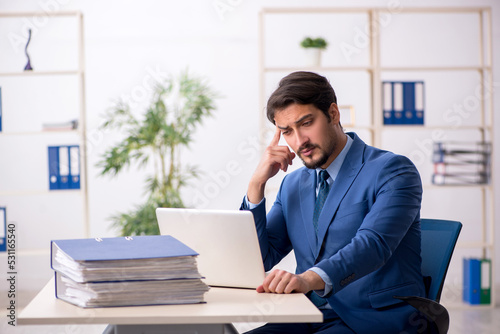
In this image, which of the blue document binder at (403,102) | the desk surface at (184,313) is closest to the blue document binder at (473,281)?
the blue document binder at (403,102)

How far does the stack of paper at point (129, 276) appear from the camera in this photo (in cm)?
133

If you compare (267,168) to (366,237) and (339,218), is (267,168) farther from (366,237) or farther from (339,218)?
(366,237)

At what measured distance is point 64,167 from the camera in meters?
4.25

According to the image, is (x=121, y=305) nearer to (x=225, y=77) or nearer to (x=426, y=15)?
(x=225, y=77)

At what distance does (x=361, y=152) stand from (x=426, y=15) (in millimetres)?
3836

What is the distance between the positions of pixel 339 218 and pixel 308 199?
0.17 metres

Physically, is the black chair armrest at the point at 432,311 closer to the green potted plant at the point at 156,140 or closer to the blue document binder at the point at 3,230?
the green potted plant at the point at 156,140

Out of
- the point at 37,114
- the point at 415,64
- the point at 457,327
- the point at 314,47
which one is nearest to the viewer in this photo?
the point at 457,327

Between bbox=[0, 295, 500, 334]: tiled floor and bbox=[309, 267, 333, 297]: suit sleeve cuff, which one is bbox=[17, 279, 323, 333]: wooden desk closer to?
bbox=[309, 267, 333, 297]: suit sleeve cuff

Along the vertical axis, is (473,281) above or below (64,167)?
below

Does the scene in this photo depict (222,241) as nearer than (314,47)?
Yes

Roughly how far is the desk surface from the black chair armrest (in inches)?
15.1

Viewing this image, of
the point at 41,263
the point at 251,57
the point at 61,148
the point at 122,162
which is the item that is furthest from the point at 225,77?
the point at 41,263

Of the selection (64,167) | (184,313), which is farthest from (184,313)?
(64,167)
